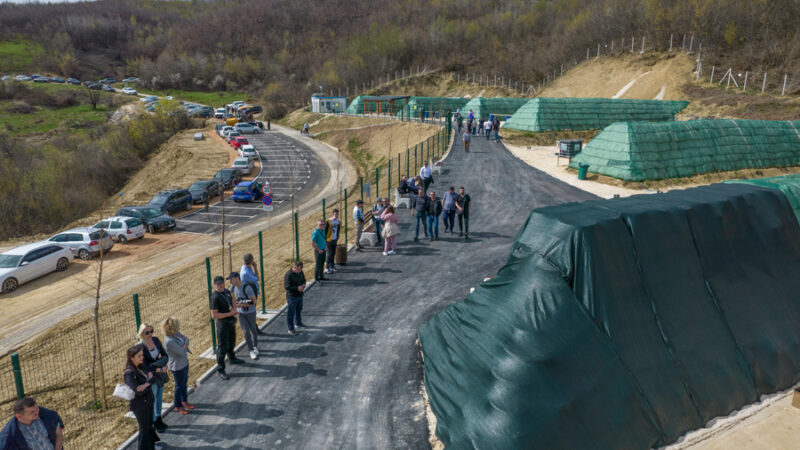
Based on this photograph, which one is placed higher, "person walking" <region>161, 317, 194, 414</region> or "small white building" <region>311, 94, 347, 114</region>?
"small white building" <region>311, 94, 347, 114</region>

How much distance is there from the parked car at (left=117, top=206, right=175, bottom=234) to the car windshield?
742 cm

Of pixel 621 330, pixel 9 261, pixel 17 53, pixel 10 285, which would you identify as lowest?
pixel 10 285

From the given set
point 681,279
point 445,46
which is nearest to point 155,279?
point 681,279

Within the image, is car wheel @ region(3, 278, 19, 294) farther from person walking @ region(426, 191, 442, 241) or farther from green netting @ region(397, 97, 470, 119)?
green netting @ region(397, 97, 470, 119)

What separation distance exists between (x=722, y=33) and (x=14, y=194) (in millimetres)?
83170

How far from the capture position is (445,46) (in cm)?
12100

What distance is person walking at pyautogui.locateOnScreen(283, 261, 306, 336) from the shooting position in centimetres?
1123

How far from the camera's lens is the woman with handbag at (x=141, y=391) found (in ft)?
23.4

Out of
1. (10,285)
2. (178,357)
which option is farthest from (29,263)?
(178,357)

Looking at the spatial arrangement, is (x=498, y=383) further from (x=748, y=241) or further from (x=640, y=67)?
(x=640, y=67)

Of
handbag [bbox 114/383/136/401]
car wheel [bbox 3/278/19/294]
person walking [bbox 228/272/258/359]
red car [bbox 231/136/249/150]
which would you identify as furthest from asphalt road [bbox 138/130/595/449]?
red car [bbox 231/136/249/150]

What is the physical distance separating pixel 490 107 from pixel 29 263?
44202mm

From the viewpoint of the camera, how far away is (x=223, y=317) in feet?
31.3

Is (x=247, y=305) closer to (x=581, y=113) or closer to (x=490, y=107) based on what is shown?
(x=581, y=113)
